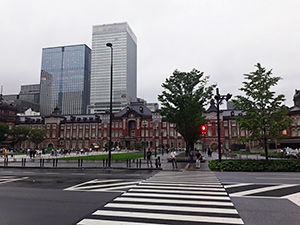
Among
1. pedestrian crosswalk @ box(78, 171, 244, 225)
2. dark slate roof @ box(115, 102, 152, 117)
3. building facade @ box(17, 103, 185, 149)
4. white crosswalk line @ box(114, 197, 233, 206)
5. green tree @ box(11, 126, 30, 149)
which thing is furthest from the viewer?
dark slate roof @ box(115, 102, 152, 117)

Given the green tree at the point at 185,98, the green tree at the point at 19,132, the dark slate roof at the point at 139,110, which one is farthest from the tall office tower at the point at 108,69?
the green tree at the point at 185,98

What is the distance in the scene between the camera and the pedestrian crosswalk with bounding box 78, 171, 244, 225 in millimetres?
5895

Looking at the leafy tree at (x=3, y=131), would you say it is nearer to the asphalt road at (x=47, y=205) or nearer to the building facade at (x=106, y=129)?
the building facade at (x=106, y=129)

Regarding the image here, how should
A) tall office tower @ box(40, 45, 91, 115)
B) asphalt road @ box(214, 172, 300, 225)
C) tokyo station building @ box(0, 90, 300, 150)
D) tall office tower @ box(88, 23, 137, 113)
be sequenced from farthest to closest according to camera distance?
1. tall office tower @ box(40, 45, 91, 115)
2. tall office tower @ box(88, 23, 137, 113)
3. tokyo station building @ box(0, 90, 300, 150)
4. asphalt road @ box(214, 172, 300, 225)

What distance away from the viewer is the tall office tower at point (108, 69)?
5851 inches

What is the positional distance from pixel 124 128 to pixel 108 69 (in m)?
82.8

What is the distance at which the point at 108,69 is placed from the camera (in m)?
148

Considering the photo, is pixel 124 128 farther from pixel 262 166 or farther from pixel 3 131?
pixel 262 166

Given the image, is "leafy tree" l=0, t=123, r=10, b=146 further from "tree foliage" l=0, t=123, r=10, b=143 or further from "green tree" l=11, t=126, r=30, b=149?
"green tree" l=11, t=126, r=30, b=149

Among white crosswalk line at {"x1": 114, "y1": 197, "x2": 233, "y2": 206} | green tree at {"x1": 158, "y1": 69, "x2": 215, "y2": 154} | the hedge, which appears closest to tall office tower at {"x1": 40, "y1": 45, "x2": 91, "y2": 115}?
green tree at {"x1": 158, "y1": 69, "x2": 215, "y2": 154}

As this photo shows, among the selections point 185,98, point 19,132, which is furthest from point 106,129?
point 185,98

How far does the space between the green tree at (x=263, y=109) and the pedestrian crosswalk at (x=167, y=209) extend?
38.8ft

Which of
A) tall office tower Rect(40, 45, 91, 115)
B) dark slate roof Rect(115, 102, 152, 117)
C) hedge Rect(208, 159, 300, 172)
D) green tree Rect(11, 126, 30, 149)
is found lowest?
hedge Rect(208, 159, 300, 172)

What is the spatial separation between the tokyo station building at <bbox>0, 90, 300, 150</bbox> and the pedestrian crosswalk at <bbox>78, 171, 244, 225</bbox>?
61.6 meters
